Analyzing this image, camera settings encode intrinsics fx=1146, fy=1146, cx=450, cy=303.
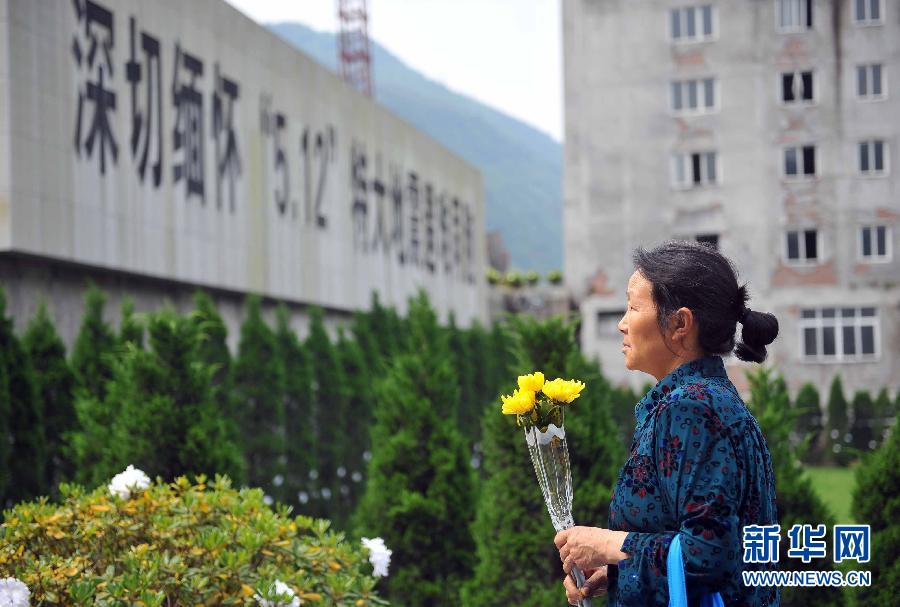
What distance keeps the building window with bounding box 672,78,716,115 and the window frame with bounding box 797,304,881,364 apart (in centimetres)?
766

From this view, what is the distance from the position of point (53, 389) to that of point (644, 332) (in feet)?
39.8

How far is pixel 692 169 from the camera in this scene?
3888 centimetres

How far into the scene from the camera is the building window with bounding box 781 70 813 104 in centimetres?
3803

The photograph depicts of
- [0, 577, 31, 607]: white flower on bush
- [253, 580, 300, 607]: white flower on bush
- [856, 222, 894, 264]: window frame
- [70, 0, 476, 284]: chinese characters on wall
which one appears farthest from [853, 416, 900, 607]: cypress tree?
[856, 222, 894, 264]: window frame

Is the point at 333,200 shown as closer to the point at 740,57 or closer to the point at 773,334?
the point at 740,57

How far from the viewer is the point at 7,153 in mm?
16406

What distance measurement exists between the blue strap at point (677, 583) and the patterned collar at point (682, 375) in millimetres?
405

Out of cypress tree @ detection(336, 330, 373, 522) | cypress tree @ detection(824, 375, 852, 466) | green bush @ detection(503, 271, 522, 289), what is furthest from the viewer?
green bush @ detection(503, 271, 522, 289)

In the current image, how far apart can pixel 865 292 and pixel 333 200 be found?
61.2ft

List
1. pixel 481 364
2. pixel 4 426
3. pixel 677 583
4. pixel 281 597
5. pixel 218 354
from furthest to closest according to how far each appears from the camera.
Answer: pixel 481 364, pixel 218 354, pixel 4 426, pixel 281 597, pixel 677 583

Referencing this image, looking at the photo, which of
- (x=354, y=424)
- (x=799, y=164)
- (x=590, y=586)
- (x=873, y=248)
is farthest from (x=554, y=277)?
(x=590, y=586)

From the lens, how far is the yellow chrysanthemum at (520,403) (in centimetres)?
339

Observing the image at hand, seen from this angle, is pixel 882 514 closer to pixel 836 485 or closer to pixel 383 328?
pixel 383 328

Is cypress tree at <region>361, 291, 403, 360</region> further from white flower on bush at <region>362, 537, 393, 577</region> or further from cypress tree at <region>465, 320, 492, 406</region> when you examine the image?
white flower on bush at <region>362, 537, 393, 577</region>
